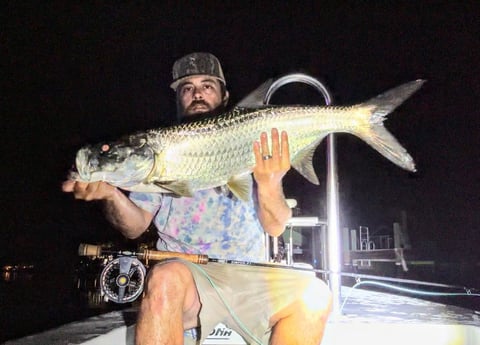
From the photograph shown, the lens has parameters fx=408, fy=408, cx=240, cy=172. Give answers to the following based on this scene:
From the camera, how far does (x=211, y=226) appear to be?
280cm

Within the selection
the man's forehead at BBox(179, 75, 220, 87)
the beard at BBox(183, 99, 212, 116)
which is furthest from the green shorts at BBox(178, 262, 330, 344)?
the man's forehead at BBox(179, 75, 220, 87)

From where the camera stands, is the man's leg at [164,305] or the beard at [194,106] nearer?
the man's leg at [164,305]

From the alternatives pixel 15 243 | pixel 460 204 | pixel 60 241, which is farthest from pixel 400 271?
pixel 60 241

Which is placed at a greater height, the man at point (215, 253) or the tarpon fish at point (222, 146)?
the tarpon fish at point (222, 146)

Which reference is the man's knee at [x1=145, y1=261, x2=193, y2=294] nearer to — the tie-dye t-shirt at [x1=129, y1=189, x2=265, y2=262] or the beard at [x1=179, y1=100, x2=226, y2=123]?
the tie-dye t-shirt at [x1=129, y1=189, x2=265, y2=262]

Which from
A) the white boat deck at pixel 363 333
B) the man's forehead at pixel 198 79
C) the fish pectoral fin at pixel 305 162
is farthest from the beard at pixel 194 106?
the white boat deck at pixel 363 333

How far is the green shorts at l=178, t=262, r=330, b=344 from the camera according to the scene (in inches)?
93.2

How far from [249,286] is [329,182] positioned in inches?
55.3

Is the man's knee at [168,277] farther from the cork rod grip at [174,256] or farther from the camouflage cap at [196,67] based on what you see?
the camouflage cap at [196,67]

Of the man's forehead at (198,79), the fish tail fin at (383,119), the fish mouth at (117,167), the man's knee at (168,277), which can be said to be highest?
the man's forehead at (198,79)

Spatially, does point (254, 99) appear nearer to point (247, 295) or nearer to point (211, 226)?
point (211, 226)

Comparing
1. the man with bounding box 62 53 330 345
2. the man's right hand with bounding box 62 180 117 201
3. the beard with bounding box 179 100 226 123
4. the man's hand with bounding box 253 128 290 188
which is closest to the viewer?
the man with bounding box 62 53 330 345

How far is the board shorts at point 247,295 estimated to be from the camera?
2367mm

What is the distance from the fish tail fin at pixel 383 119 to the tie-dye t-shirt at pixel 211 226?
97 centimetres
